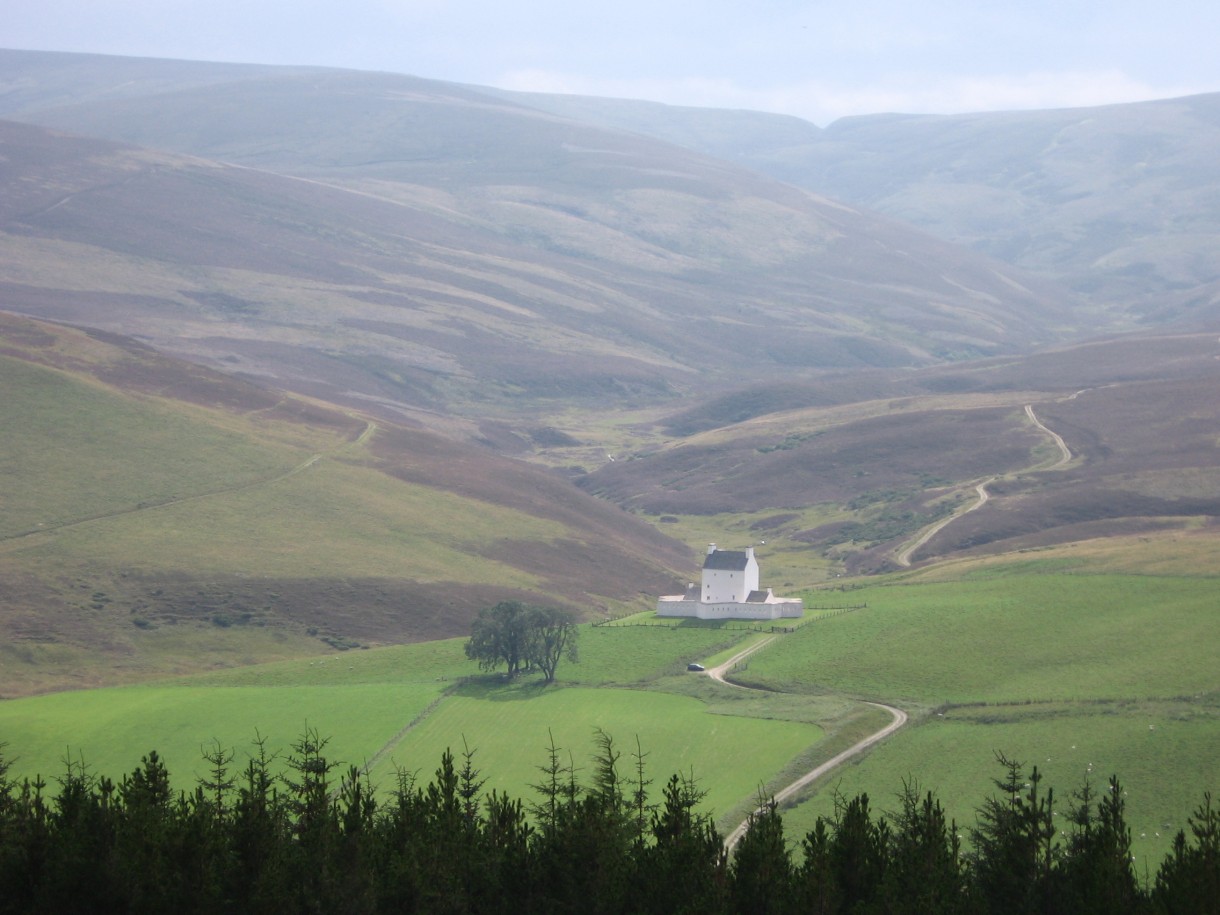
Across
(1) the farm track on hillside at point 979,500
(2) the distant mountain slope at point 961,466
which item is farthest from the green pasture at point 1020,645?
(1) the farm track on hillside at point 979,500

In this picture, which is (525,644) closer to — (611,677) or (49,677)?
(611,677)

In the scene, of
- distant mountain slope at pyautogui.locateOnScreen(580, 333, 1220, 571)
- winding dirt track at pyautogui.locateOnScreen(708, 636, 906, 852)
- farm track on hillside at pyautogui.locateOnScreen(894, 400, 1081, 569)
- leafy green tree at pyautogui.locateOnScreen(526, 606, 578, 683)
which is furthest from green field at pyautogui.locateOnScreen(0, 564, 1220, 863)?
farm track on hillside at pyautogui.locateOnScreen(894, 400, 1081, 569)

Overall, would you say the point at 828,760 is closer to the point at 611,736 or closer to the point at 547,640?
the point at 611,736

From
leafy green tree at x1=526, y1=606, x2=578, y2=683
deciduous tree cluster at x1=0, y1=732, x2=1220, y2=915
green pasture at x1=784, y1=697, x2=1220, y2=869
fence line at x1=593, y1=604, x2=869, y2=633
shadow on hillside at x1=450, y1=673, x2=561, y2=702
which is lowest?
deciduous tree cluster at x1=0, y1=732, x2=1220, y2=915

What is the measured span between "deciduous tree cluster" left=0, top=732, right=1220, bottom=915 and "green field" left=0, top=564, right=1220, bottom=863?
900 cm

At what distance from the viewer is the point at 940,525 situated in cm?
11481

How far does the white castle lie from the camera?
76.1 meters

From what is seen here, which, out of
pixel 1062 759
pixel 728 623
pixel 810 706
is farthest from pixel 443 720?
pixel 1062 759

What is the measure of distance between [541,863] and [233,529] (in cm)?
6929

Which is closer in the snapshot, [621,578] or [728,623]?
[728,623]

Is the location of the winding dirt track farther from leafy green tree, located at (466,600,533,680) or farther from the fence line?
the fence line

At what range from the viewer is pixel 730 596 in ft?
255

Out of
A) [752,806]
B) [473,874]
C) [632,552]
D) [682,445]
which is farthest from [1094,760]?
[682,445]

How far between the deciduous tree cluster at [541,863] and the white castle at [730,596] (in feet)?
142
